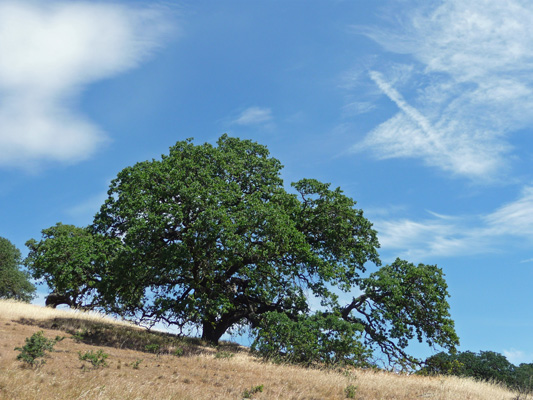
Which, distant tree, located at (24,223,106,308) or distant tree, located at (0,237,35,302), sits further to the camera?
distant tree, located at (0,237,35,302)

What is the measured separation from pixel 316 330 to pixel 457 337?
9.44 meters

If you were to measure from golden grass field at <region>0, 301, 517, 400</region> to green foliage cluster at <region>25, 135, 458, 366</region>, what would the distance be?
7.91 ft

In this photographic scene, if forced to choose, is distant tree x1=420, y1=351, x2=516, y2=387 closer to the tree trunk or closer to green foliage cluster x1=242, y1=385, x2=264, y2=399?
the tree trunk

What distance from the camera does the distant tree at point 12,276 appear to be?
46969 mm

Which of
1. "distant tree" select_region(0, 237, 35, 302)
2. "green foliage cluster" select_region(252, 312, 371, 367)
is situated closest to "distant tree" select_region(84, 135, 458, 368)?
"green foliage cluster" select_region(252, 312, 371, 367)

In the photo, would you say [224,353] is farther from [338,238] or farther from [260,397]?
[338,238]

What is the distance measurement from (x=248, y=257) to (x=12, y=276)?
3551 centimetres

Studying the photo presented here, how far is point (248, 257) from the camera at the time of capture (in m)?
24.0

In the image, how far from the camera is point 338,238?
90.4ft

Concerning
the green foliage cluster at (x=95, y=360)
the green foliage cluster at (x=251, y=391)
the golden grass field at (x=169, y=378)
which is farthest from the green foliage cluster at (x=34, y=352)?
the green foliage cluster at (x=251, y=391)

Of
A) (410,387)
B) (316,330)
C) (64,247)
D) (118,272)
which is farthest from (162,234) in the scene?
(410,387)

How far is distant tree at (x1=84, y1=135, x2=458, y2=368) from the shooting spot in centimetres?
2250

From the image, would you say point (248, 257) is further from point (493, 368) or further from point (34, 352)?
point (493, 368)

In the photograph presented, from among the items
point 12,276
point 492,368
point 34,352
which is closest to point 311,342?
point 34,352
